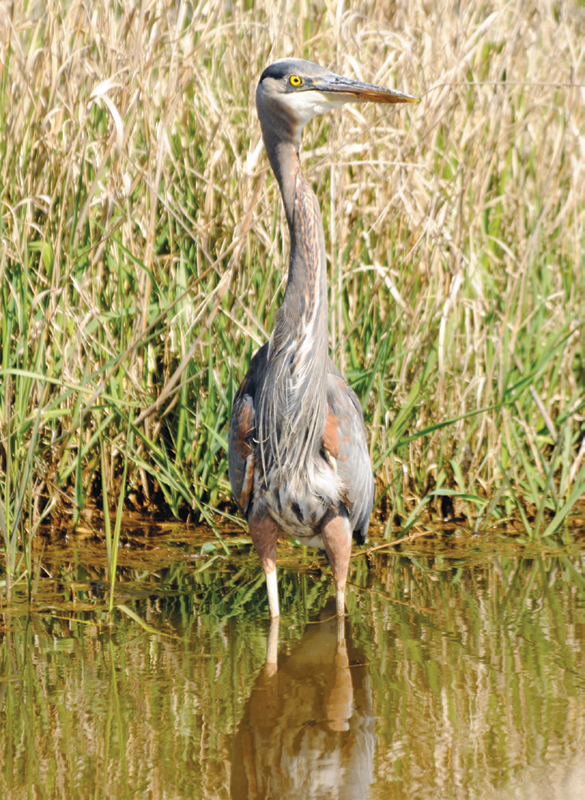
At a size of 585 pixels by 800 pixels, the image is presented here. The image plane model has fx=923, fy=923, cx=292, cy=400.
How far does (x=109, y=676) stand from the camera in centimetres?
295

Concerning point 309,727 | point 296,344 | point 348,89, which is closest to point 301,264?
point 296,344

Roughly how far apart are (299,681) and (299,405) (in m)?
1.00

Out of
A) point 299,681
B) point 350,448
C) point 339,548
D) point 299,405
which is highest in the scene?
point 299,405

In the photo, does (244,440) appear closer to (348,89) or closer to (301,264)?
(301,264)

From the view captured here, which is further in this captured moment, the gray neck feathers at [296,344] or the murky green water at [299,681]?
the gray neck feathers at [296,344]

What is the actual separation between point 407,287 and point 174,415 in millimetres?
1255

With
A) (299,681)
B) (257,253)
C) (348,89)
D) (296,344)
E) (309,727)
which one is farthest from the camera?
(257,253)

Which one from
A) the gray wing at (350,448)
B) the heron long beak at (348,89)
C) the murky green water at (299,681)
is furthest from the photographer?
the gray wing at (350,448)

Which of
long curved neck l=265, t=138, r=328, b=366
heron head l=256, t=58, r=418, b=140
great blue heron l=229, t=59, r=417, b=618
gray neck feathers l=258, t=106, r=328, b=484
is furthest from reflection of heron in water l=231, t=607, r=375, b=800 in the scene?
heron head l=256, t=58, r=418, b=140

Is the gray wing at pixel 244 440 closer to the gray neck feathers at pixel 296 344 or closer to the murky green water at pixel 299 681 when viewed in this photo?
the gray neck feathers at pixel 296 344

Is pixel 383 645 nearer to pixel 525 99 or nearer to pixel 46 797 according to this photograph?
pixel 46 797

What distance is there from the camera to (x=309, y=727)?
2707 mm

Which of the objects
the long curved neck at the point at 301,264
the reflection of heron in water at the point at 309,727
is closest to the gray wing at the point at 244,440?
the long curved neck at the point at 301,264

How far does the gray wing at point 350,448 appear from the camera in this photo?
138 inches
